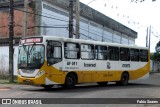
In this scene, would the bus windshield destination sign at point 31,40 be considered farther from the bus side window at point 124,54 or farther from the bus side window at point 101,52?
the bus side window at point 124,54

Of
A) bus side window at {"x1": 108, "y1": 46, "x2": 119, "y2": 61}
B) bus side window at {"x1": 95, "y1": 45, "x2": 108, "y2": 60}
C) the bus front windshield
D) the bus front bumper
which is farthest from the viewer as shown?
bus side window at {"x1": 108, "y1": 46, "x2": 119, "y2": 61}

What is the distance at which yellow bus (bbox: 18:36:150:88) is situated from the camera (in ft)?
64.4

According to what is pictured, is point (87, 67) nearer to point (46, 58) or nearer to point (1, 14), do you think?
point (46, 58)

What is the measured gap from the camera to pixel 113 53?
25078 mm

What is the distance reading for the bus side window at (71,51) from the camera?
2078 centimetres

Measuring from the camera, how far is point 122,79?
86.1ft

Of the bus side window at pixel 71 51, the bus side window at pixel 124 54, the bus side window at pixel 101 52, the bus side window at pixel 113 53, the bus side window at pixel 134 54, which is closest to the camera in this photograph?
the bus side window at pixel 71 51

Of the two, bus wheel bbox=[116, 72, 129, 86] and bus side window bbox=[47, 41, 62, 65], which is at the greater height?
bus side window bbox=[47, 41, 62, 65]

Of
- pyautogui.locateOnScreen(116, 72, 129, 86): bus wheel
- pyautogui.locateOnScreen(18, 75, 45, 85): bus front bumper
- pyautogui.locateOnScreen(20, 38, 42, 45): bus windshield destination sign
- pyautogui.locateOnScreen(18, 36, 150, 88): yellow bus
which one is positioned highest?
pyautogui.locateOnScreen(20, 38, 42, 45): bus windshield destination sign

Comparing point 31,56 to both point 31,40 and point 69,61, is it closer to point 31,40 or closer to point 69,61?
point 31,40

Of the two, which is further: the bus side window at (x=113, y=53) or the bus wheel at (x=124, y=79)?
the bus wheel at (x=124, y=79)

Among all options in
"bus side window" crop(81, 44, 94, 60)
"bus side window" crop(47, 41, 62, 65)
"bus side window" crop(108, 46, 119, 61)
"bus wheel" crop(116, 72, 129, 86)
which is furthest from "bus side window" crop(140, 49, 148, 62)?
"bus side window" crop(47, 41, 62, 65)

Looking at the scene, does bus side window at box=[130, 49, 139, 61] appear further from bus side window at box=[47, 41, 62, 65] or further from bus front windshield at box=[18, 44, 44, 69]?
bus front windshield at box=[18, 44, 44, 69]

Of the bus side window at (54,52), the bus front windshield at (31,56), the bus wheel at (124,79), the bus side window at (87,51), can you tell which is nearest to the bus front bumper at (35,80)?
the bus front windshield at (31,56)
